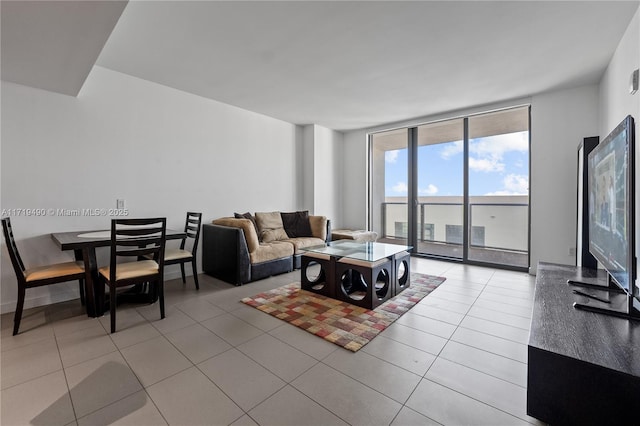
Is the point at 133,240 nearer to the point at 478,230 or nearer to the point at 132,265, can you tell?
the point at 132,265

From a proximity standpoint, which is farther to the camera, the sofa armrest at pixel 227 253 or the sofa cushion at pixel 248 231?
the sofa cushion at pixel 248 231

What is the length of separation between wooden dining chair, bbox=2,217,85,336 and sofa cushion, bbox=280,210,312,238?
278 centimetres

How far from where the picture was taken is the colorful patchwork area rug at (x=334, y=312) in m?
2.20

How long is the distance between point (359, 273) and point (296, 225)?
2.00m

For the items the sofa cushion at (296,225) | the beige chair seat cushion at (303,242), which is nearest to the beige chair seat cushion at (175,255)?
the beige chair seat cushion at (303,242)

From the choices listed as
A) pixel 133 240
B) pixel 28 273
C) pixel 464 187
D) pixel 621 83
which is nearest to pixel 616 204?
pixel 621 83

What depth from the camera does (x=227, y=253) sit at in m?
3.57

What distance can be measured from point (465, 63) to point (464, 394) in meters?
3.07

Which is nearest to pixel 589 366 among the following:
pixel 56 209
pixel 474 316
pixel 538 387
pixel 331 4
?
pixel 538 387

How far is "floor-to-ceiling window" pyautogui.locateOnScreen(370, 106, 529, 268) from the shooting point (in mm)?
4473

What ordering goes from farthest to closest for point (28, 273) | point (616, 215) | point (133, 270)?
point (133, 270)
point (28, 273)
point (616, 215)

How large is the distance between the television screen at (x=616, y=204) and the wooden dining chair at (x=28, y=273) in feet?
12.4

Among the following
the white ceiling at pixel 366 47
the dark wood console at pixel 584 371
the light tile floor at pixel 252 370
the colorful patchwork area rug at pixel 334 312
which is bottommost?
the light tile floor at pixel 252 370

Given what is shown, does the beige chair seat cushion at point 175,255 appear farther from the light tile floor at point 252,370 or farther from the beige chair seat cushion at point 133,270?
the light tile floor at point 252,370
